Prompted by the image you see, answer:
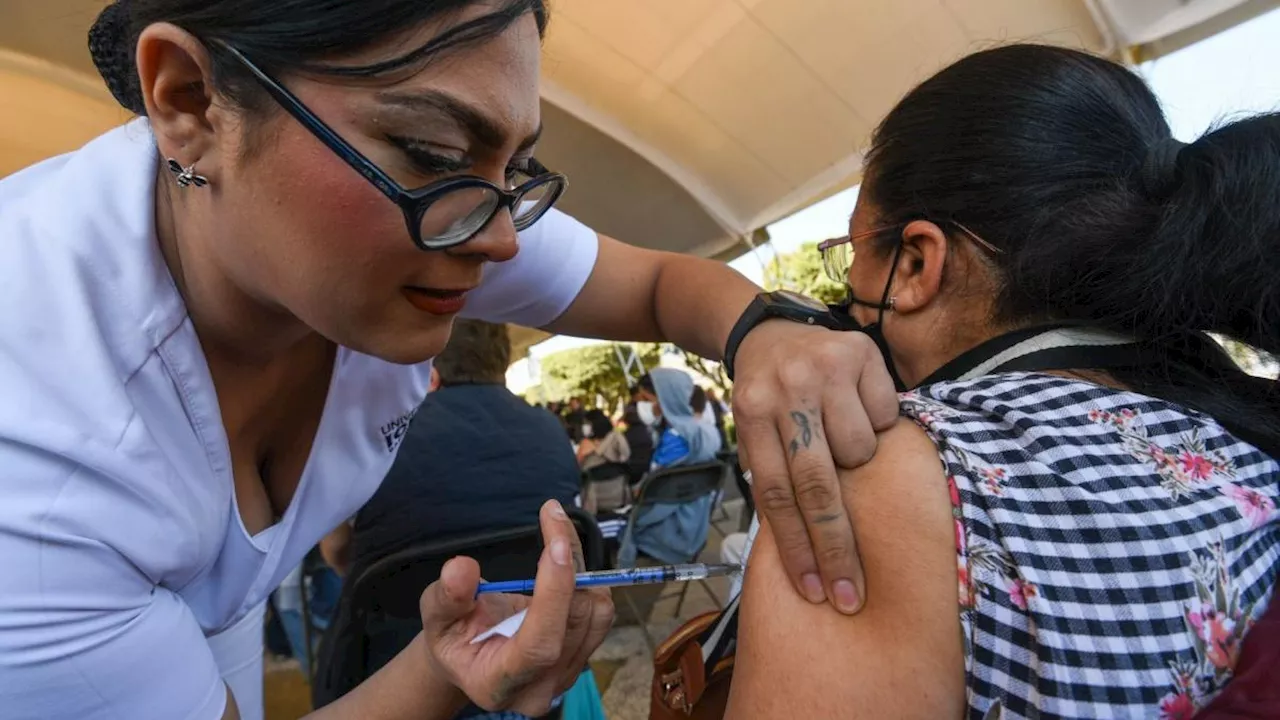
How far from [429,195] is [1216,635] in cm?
94

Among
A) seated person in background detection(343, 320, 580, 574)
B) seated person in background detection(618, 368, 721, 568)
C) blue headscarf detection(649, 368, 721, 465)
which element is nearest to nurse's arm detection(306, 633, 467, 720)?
seated person in background detection(343, 320, 580, 574)

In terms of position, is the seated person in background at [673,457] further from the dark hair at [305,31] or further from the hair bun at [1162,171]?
the dark hair at [305,31]

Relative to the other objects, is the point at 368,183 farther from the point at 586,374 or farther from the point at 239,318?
the point at 586,374

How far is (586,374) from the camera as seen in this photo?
1939 cm

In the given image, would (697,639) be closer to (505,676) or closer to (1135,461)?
(505,676)

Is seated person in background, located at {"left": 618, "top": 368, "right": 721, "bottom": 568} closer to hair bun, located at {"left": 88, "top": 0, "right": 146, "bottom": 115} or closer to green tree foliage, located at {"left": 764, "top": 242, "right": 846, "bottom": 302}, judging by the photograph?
hair bun, located at {"left": 88, "top": 0, "right": 146, "bottom": 115}

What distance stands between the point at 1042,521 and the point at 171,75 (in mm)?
1064

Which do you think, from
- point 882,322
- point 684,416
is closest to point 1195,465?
point 882,322

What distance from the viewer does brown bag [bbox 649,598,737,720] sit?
955 mm

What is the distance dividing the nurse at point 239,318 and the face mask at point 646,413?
4.86 m

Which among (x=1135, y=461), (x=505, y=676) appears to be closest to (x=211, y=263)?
(x=505, y=676)

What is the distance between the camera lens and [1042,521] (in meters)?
0.69

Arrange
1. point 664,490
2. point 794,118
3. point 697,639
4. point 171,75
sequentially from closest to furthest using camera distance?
point 171,75
point 697,639
point 664,490
point 794,118

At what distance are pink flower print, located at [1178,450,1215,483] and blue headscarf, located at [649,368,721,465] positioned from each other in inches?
174
